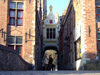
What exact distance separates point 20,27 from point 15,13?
137 centimetres

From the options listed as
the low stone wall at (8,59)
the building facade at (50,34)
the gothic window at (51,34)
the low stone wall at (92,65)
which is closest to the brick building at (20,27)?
the low stone wall at (8,59)

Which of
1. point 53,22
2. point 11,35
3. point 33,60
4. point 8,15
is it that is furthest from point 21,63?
point 53,22

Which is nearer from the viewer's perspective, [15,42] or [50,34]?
[15,42]

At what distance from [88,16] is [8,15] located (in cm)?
694

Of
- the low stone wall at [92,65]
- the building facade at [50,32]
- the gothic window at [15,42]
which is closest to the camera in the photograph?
the low stone wall at [92,65]

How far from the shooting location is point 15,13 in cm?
1788

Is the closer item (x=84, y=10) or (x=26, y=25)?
(x=84, y=10)

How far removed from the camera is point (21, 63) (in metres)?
13.7

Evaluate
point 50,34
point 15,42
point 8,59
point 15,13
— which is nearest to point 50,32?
point 50,34

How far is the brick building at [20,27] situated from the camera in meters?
17.1

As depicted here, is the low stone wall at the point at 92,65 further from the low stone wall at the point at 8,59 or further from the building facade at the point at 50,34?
the building facade at the point at 50,34

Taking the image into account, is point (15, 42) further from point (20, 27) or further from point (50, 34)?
point (50, 34)

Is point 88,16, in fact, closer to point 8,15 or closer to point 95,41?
point 95,41

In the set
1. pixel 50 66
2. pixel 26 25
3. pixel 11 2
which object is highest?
pixel 11 2
